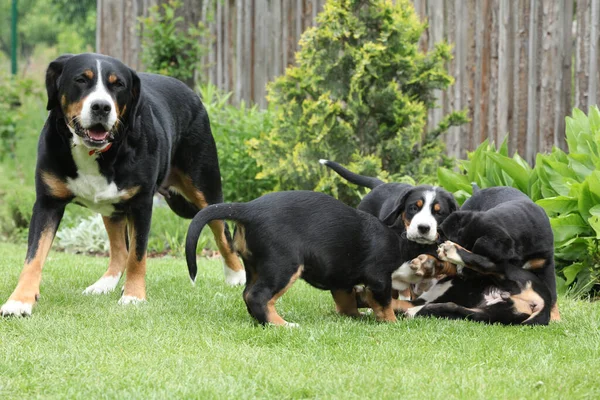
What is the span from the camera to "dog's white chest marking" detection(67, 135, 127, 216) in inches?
210

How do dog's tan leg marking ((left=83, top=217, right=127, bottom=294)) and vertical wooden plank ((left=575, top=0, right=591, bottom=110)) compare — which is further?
vertical wooden plank ((left=575, top=0, right=591, bottom=110))

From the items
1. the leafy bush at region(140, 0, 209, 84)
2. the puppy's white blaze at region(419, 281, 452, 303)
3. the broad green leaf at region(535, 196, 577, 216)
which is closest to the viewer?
the puppy's white blaze at region(419, 281, 452, 303)

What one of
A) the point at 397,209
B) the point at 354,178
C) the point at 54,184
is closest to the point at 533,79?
the point at 354,178

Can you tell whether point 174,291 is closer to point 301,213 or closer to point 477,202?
point 301,213

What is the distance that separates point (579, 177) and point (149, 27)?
720 centimetres

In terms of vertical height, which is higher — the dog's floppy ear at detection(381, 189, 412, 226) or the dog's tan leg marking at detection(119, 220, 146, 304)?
the dog's floppy ear at detection(381, 189, 412, 226)

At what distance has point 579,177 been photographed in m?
6.73

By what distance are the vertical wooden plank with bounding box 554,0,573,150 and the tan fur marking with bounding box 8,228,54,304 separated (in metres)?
Answer: 5.06

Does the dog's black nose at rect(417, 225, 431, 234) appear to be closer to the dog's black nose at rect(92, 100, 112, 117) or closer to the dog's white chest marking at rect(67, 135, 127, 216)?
the dog's white chest marking at rect(67, 135, 127, 216)

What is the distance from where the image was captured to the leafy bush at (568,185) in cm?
630

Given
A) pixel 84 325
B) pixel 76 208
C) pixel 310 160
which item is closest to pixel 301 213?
pixel 84 325

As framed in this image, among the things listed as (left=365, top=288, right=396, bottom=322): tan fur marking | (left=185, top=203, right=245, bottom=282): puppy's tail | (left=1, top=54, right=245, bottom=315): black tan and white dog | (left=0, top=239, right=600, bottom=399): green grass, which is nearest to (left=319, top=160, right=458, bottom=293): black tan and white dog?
(left=365, top=288, right=396, bottom=322): tan fur marking

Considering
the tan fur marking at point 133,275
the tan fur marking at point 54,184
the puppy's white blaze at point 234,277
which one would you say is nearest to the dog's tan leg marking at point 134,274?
the tan fur marking at point 133,275

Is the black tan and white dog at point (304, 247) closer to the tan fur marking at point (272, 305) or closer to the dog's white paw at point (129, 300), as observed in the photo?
the tan fur marking at point (272, 305)
